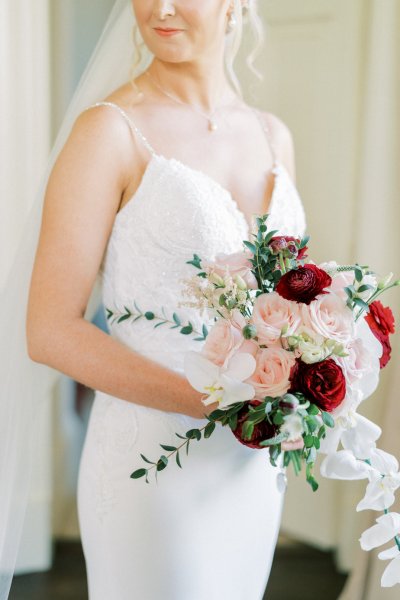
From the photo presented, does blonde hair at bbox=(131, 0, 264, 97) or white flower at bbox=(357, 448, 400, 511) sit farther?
blonde hair at bbox=(131, 0, 264, 97)

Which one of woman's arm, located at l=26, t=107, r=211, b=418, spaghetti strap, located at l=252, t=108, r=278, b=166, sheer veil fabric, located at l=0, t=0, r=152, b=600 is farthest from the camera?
spaghetti strap, located at l=252, t=108, r=278, b=166

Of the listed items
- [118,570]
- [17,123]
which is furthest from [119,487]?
[17,123]

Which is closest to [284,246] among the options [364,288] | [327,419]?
[364,288]

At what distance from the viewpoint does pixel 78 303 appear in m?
1.52

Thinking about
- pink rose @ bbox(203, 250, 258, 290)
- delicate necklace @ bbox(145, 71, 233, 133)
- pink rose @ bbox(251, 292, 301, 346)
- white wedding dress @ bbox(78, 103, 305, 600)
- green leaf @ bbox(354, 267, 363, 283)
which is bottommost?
white wedding dress @ bbox(78, 103, 305, 600)

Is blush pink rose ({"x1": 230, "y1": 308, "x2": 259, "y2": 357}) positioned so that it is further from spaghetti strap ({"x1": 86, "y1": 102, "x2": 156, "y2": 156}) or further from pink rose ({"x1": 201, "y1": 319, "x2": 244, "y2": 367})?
spaghetti strap ({"x1": 86, "y1": 102, "x2": 156, "y2": 156})

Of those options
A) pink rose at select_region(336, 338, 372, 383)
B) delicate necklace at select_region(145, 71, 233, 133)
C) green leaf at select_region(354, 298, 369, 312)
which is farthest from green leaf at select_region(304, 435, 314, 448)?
delicate necklace at select_region(145, 71, 233, 133)

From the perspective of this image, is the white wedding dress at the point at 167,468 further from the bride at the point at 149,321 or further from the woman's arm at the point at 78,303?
the woman's arm at the point at 78,303

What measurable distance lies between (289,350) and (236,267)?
17 centimetres

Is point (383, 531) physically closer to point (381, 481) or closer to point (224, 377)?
point (381, 481)

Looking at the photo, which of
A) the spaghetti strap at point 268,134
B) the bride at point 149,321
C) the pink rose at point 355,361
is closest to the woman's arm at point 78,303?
the bride at point 149,321

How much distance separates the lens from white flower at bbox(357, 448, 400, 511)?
1.39 metres

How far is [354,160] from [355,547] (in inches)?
59.3

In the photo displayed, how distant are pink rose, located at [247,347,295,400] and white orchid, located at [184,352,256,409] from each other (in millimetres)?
17
